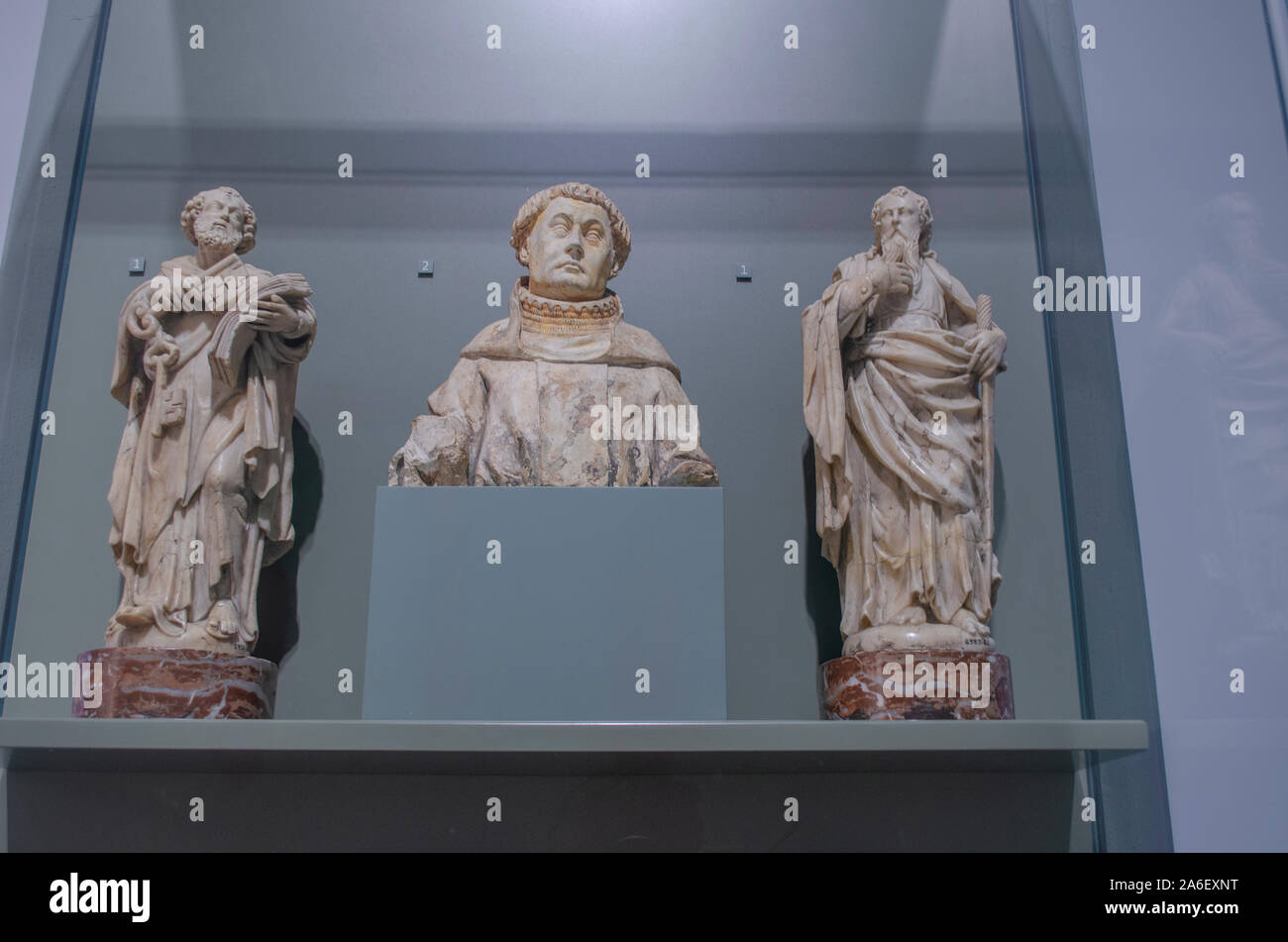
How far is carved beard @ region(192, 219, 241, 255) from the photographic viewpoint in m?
2.97

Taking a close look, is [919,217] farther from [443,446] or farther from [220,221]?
[220,221]

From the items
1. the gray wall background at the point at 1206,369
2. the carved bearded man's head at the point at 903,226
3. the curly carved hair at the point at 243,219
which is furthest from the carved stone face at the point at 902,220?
the curly carved hair at the point at 243,219

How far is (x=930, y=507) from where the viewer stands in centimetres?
284

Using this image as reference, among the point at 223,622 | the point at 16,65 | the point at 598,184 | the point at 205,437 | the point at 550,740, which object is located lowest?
the point at 550,740

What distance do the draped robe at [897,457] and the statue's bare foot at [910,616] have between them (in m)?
0.01

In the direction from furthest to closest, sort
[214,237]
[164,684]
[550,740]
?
[214,237] → [164,684] → [550,740]

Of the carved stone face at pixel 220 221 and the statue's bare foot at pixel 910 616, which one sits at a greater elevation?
the carved stone face at pixel 220 221

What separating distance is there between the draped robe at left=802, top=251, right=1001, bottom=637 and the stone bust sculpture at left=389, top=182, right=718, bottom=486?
0.34 metres

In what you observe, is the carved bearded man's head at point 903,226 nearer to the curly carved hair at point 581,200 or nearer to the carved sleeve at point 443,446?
the curly carved hair at point 581,200

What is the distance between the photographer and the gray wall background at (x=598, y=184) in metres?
3.23

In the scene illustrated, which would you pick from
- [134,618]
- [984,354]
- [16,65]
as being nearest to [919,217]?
[984,354]

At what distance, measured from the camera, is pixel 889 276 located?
2.98 metres

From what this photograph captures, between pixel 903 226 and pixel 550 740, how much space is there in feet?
4.91

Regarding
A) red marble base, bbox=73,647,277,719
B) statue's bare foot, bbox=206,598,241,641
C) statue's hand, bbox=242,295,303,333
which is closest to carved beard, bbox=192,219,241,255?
statue's hand, bbox=242,295,303,333
